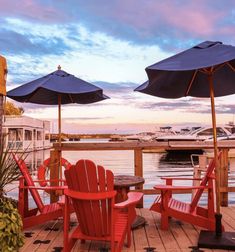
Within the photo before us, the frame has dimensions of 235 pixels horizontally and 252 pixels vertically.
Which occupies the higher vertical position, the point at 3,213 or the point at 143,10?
the point at 143,10

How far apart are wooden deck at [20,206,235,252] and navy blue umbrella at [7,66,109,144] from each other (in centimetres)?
188

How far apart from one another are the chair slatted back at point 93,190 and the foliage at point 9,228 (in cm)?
63

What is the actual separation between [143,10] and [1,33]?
12.6ft

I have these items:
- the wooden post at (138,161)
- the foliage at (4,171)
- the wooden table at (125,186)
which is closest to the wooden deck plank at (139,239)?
the wooden table at (125,186)

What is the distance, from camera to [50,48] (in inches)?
487

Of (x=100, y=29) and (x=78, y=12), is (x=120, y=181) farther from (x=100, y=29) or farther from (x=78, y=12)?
(x=100, y=29)

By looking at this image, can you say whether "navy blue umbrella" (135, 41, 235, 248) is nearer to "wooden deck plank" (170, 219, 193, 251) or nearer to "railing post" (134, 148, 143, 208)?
"wooden deck plank" (170, 219, 193, 251)

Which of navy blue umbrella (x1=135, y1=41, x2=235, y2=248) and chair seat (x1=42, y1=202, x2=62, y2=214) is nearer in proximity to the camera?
navy blue umbrella (x1=135, y1=41, x2=235, y2=248)

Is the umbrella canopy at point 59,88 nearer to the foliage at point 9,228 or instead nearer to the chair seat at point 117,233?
the chair seat at point 117,233

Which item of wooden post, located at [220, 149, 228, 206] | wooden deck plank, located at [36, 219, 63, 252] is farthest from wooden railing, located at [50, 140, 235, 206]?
wooden deck plank, located at [36, 219, 63, 252]

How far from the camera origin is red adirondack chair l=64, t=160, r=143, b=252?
358 centimetres

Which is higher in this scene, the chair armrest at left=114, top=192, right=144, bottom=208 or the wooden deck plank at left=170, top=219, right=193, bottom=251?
the chair armrest at left=114, top=192, right=144, bottom=208

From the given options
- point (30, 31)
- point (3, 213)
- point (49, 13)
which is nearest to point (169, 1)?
point (49, 13)

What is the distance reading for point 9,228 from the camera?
3158 mm
